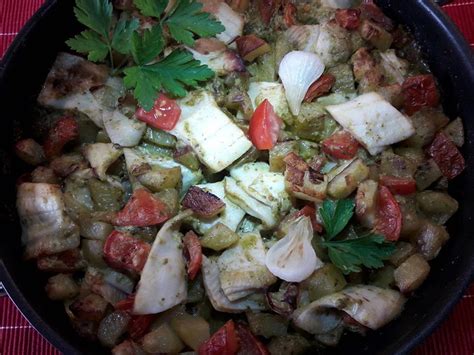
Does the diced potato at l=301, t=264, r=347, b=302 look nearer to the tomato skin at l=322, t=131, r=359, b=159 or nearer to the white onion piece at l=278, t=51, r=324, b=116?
the tomato skin at l=322, t=131, r=359, b=159

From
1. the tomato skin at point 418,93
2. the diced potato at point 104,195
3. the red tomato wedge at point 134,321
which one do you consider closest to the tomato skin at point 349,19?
the tomato skin at point 418,93

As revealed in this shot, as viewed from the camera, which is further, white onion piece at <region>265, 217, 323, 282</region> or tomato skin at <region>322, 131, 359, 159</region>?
tomato skin at <region>322, 131, 359, 159</region>

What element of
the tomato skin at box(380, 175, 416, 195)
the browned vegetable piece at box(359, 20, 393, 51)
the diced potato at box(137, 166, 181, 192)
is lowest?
the diced potato at box(137, 166, 181, 192)

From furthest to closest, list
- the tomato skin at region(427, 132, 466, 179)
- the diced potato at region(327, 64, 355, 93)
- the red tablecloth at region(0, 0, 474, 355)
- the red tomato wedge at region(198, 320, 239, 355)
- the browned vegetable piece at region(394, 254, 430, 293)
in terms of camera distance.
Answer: the red tablecloth at region(0, 0, 474, 355), the diced potato at region(327, 64, 355, 93), the tomato skin at region(427, 132, 466, 179), the browned vegetable piece at region(394, 254, 430, 293), the red tomato wedge at region(198, 320, 239, 355)

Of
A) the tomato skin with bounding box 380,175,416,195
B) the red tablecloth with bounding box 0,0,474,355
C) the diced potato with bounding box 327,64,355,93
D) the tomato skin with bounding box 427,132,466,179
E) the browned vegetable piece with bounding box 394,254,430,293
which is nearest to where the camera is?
the browned vegetable piece with bounding box 394,254,430,293

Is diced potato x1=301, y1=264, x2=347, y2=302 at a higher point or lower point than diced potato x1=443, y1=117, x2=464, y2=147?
lower

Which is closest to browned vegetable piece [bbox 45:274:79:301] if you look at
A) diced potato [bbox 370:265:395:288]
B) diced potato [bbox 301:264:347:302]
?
diced potato [bbox 301:264:347:302]

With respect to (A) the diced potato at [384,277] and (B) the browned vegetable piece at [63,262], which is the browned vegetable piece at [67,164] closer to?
(B) the browned vegetable piece at [63,262]
